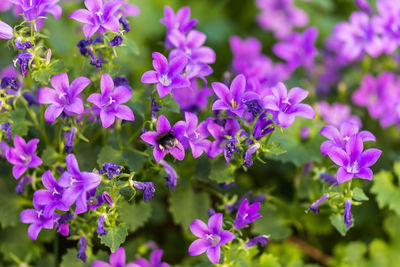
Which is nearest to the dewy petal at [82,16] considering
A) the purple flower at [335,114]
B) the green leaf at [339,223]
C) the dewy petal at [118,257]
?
the dewy petal at [118,257]

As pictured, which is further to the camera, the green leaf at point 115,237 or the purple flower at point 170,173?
the purple flower at point 170,173

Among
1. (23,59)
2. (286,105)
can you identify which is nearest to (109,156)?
(23,59)

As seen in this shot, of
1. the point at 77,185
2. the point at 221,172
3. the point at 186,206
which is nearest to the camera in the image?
the point at 77,185

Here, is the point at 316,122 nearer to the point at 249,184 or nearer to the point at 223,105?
the point at 249,184

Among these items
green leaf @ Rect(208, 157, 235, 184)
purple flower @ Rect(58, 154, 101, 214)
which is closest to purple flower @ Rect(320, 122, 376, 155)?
green leaf @ Rect(208, 157, 235, 184)

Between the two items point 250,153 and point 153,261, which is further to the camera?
point 153,261

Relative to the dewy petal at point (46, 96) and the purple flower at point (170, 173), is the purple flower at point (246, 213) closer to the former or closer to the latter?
the purple flower at point (170, 173)

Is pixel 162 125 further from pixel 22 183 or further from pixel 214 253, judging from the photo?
pixel 22 183
